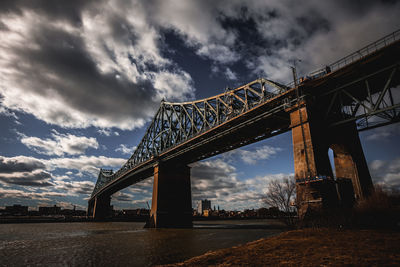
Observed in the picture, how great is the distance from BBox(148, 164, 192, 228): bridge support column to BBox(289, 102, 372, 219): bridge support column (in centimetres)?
2736

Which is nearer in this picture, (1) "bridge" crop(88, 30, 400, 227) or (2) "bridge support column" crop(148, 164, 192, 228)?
(1) "bridge" crop(88, 30, 400, 227)

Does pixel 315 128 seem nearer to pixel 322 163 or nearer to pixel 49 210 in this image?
pixel 322 163

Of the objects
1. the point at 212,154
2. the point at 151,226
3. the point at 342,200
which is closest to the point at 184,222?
the point at 151,226

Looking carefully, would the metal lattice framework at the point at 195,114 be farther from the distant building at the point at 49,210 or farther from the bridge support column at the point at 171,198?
the distant building at the point at 49,210

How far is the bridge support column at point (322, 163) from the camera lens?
17734mm

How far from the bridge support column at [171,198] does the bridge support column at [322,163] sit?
→ 89.8ft

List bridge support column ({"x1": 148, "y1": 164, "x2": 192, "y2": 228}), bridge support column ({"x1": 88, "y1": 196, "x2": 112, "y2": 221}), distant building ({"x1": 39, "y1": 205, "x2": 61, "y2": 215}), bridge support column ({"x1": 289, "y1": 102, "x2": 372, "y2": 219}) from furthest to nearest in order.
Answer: distant building ({"x1": 39, "y1": 205, "x2": 61, "y2": 215})
bridge support column ({"x1": 88, "y1": 196, "x2": 112, "y2": 221})
bridge support column ({"x1": 148, "y1": 164, "x2": 192, "y2": 228})
bridge support column ({"x1": 289, "y1": 102, "x2": 372, "y2": 219})

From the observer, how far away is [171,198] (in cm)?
4222

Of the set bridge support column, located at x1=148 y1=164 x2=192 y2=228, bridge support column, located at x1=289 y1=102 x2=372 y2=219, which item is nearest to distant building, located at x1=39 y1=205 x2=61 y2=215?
bridge support column, located at x1=148 y1=164 x2=192 y2=228

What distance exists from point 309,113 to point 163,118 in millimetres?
45478

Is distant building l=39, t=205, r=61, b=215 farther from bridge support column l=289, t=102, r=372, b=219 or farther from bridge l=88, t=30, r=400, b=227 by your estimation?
bridge support column l=289, t=102, r=372, b=219

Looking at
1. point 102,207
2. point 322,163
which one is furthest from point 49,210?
point 322,163

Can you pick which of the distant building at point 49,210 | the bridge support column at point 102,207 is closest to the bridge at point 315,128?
the bridge support column at point 102,207

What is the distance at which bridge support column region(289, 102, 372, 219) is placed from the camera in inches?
698
